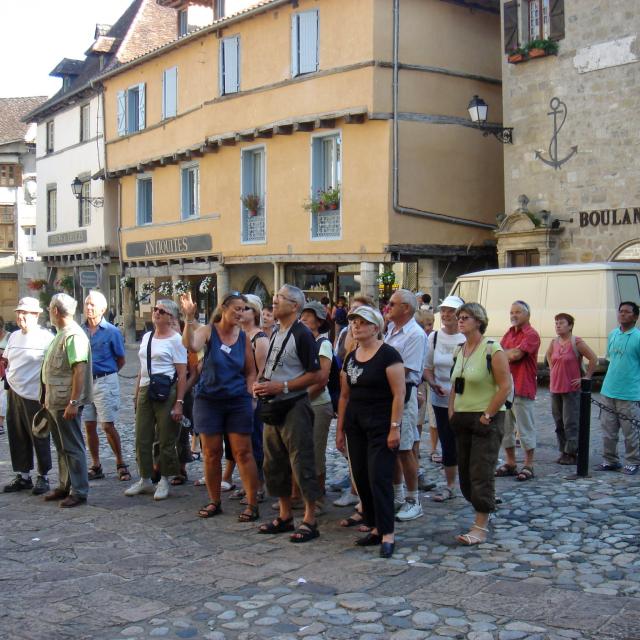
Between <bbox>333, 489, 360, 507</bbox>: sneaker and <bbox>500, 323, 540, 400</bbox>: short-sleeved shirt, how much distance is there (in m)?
1.98

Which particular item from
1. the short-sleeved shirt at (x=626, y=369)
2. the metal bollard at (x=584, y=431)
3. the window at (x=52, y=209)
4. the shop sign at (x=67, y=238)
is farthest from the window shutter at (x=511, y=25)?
the window at (x=52, y=209)

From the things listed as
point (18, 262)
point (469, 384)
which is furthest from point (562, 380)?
point (18, 262)

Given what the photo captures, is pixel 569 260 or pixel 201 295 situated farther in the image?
pixel 201 295

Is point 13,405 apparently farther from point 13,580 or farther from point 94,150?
point 94,150

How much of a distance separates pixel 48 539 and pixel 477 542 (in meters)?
3.09

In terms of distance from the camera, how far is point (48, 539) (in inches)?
264

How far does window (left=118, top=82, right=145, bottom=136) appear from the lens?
29.1 m

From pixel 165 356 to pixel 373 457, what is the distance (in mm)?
2492

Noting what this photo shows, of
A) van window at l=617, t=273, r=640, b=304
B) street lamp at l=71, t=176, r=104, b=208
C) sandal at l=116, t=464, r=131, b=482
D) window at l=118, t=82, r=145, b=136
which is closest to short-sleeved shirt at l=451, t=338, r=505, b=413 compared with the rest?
sandal at l=116, t=464, r=131, b=482

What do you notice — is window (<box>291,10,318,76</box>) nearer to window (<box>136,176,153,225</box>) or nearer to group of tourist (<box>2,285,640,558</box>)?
window (<box>136,176,153,225</box>)

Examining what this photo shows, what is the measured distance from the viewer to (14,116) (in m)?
51.0

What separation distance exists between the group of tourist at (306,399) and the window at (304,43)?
14.1 m

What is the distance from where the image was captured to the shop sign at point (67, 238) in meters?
33.4

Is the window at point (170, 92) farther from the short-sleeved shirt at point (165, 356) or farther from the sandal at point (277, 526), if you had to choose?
the sandal at point (277, 526)
